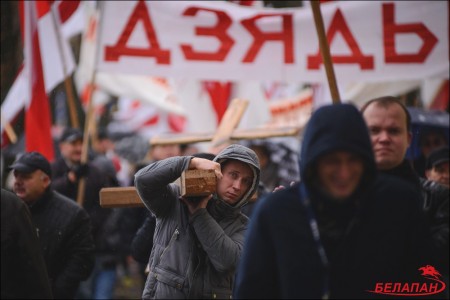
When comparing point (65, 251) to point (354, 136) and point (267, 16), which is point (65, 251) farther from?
point (354, 136)

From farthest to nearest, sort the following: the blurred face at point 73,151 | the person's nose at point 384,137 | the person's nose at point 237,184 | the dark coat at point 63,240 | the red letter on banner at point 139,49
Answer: the blurred face at point 73,151 → the red letter on banner at point 139,49 → the dark coat at point 63,240 → the person's nose at point 237,184 → the person's nose at point 384,137

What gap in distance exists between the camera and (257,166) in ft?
15.8

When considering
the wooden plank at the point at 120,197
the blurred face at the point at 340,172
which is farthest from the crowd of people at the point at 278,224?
the wooden plank at the point at 120,197

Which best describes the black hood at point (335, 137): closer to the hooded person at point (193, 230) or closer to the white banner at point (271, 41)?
the hooded person at point (193, 230)

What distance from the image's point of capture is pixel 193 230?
14.9 ft

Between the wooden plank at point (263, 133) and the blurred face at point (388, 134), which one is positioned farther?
the wooden plank at point (263, 133)

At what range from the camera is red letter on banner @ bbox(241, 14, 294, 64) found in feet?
27.8

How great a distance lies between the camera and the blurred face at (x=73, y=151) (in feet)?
29.0

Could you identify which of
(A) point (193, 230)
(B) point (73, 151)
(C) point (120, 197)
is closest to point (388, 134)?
(A) point (193, 230)

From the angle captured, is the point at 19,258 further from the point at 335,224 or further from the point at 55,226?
the point at 55,226

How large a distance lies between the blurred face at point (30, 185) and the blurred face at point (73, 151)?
90.2 inches

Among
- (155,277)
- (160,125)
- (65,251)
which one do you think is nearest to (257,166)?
(155,277)

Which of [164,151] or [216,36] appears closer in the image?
[216,36]

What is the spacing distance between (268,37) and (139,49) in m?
1.32
